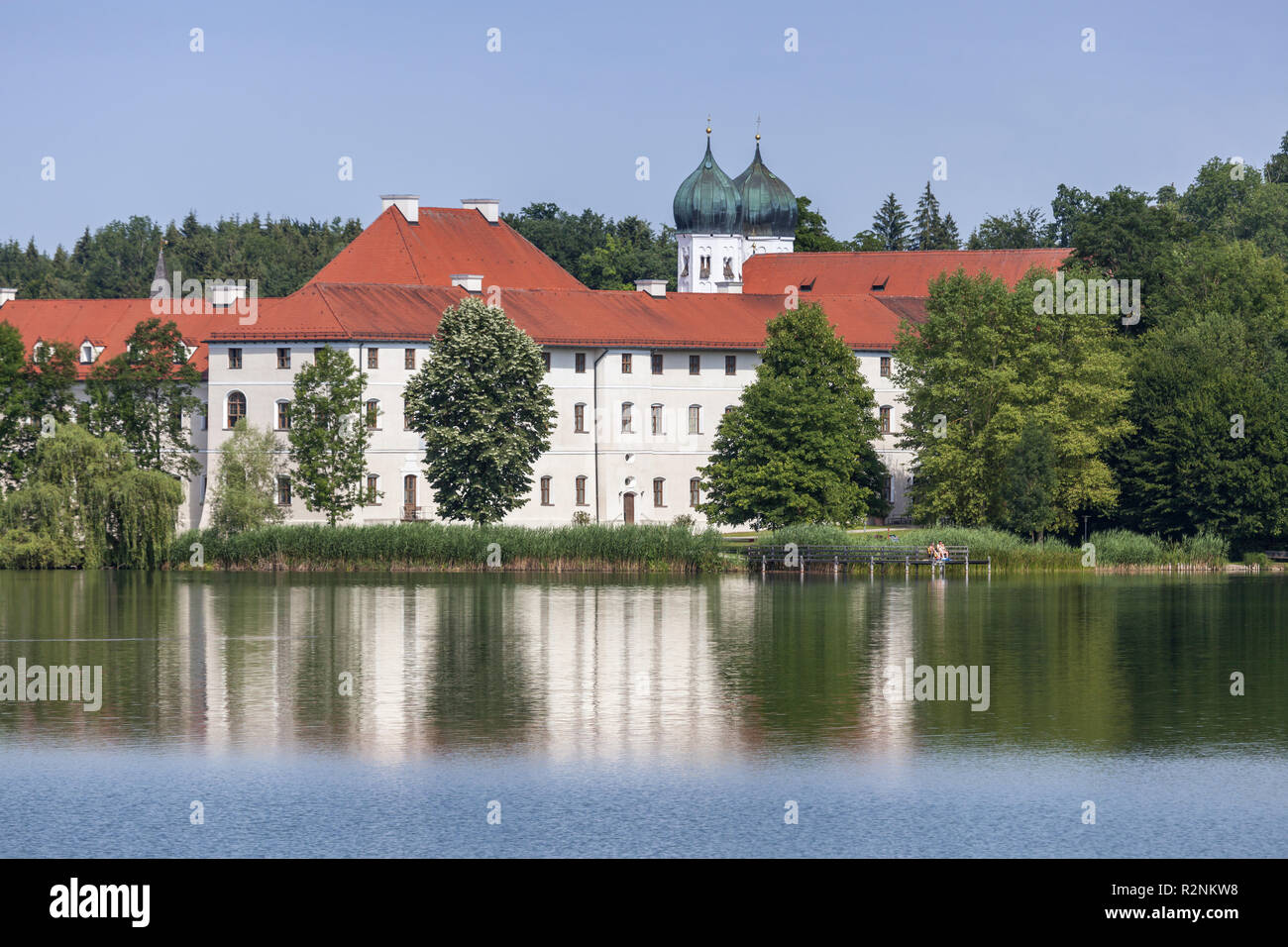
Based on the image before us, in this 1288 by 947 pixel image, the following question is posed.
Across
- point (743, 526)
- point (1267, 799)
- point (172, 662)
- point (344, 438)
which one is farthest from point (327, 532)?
point (1267, 799)

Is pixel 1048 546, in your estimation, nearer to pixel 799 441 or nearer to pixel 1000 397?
pixel 1000 397

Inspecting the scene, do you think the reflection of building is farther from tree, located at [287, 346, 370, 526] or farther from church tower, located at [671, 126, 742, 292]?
church tower, located at [671, 126, 742, 292]

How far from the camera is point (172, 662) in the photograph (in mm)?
38281

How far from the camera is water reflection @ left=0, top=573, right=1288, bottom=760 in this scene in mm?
29812

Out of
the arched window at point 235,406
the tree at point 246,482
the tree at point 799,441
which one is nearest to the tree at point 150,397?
the arched window at point 235,406

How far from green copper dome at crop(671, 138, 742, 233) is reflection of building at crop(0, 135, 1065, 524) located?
86.3 ft

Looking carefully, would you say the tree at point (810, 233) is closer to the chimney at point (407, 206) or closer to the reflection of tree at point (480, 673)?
the chimney at point (407, 206)

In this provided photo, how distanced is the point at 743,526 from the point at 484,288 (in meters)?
17.8

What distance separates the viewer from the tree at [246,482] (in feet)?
231

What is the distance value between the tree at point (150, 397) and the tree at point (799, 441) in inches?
863

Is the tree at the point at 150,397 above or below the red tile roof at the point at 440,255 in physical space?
below

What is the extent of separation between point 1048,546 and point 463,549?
20.9 meters

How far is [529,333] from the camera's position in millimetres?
82938
